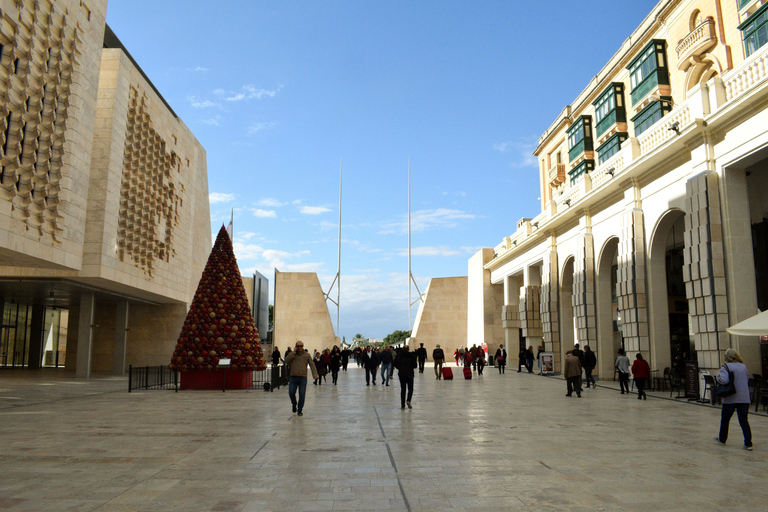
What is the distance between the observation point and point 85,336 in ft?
Result: 82.8

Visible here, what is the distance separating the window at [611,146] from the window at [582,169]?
1.15 m

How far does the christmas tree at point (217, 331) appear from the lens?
17141 mm

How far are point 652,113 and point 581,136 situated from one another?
8525mm

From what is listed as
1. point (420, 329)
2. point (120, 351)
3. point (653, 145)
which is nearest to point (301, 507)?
point (653, 145)

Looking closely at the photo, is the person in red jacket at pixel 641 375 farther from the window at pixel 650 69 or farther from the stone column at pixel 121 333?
the stone column at pixel 121 333

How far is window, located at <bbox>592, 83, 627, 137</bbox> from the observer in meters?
28.4

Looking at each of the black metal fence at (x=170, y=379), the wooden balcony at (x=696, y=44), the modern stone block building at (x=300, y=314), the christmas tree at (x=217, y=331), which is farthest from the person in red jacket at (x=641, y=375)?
the modern stone block building at (x=300, y=314)

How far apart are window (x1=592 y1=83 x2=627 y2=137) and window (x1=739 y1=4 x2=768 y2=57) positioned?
9.70 m

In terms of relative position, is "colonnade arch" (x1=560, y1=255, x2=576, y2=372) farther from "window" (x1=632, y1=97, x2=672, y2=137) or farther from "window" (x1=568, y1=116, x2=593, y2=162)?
"window" (x1=568, y1=116, x2=593, y2=162)

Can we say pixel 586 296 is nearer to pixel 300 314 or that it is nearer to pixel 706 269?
pixel 706 269

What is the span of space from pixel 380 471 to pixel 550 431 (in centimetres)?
401

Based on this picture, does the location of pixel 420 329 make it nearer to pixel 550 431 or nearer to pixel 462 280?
pixel 462 280

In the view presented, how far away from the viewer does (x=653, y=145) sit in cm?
1725

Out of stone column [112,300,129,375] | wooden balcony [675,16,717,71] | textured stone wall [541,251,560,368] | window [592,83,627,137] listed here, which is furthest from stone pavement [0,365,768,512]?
window [592,83,627,137]
